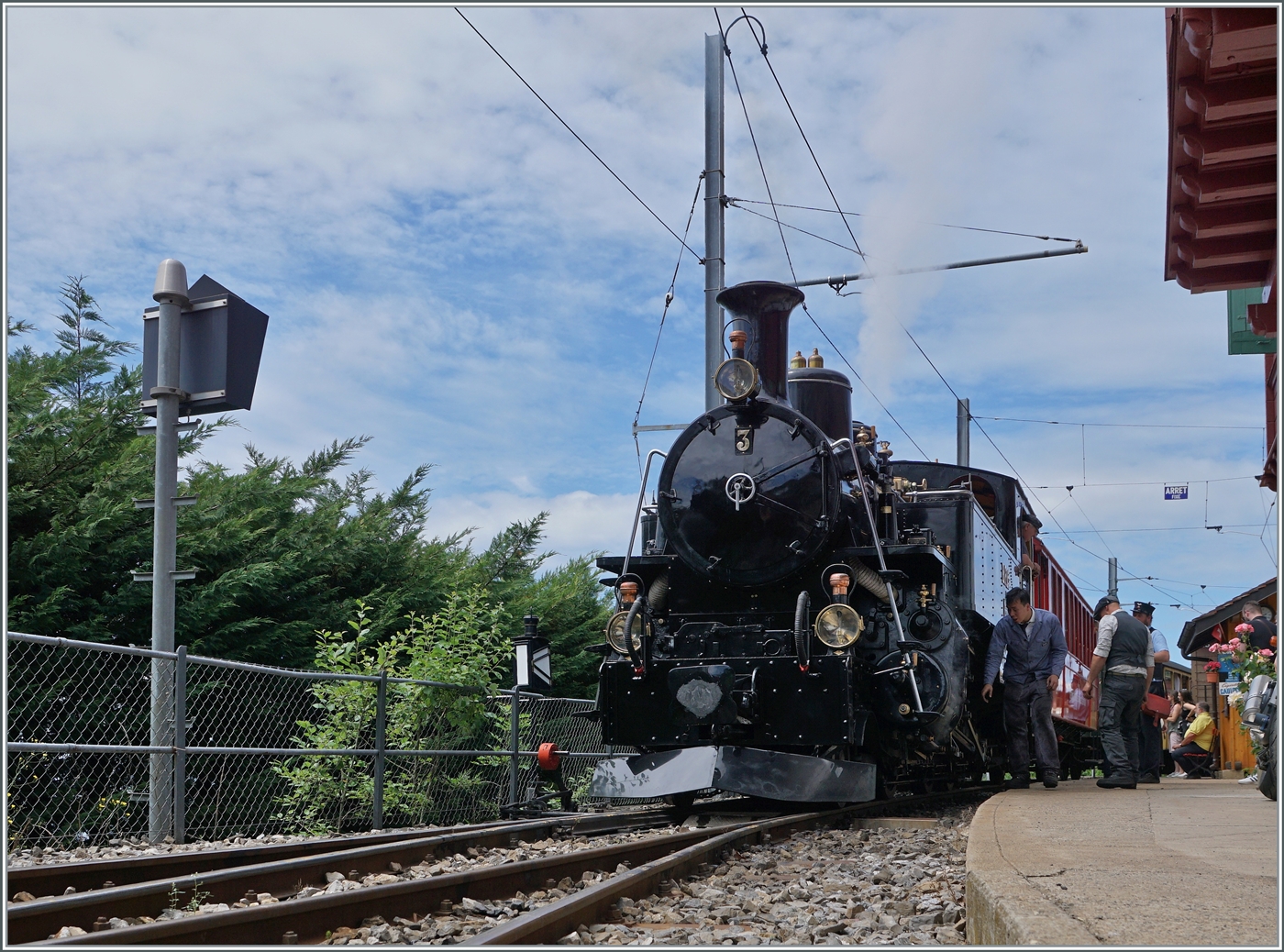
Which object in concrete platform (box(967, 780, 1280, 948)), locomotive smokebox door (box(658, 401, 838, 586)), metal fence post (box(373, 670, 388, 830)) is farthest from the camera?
locomotive smokebox door (box(658, 401, 838, 586))

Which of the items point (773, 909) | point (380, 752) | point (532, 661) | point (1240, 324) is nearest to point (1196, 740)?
point (1240, 324)

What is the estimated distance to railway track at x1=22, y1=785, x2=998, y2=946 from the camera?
303cm

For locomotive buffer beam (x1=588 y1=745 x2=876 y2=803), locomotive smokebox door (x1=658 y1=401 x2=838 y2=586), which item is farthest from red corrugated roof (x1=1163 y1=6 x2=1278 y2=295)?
locomotive buffer beam (x1=588 y1=745 x2=876 y2=803)

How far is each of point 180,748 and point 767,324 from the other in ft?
15.3

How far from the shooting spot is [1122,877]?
3.22 metres

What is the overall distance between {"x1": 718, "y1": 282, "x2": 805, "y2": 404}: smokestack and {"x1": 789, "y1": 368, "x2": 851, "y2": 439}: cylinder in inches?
32.1

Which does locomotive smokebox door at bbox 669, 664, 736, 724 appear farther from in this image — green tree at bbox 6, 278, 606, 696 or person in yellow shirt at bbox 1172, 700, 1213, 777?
person in yellow shirt at bbox 1172, 700, 1213, 777

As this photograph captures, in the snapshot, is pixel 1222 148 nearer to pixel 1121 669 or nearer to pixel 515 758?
pixel 1121 669

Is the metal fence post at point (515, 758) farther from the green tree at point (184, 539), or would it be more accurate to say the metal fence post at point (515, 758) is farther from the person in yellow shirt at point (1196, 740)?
the person in yellow shirt at point (1196, 740)

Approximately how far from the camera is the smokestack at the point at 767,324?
26.9 ft

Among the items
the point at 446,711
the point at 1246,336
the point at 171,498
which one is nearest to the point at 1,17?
the point at 171,498

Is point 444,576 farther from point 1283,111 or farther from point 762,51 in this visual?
point 1283,111

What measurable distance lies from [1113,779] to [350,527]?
6973 mm

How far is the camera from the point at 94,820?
6.91 meters
